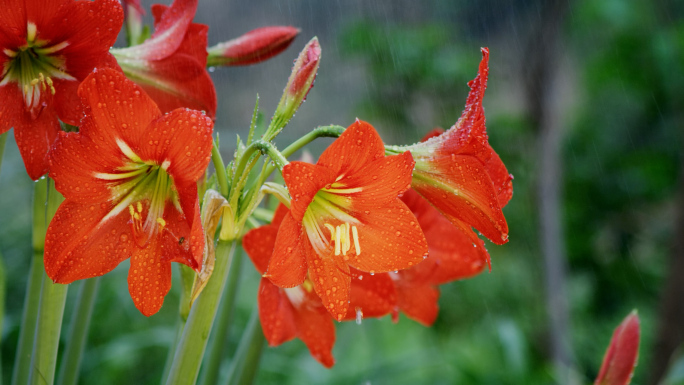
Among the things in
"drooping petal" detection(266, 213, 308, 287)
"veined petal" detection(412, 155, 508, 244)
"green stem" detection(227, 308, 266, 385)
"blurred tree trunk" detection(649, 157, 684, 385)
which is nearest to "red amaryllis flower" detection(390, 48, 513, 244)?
"veined petal" detection(412, 155, 508, 244)

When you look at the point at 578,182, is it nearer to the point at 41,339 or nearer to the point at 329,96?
the point at 329,96

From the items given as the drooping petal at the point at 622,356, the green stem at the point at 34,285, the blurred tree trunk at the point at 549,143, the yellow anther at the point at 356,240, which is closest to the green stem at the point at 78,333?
the green stem at the point at 34,285

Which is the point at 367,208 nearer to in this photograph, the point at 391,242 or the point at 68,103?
the point at 391,242

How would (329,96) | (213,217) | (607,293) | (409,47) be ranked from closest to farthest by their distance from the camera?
(213,217) < (409,47) < (607,293) < (329,96)

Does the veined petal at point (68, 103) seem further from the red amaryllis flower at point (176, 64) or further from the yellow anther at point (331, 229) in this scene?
the yellow anther at point (331, 229)

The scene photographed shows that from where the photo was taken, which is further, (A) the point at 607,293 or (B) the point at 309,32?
(B) the point at 309,32

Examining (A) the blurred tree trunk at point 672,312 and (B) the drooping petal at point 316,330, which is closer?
(B) the drooping petal at point 316,330

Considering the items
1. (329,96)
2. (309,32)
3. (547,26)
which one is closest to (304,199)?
(547,26)
